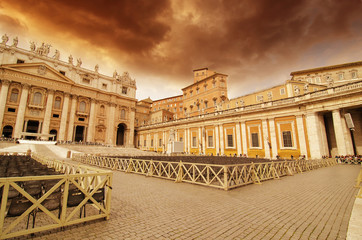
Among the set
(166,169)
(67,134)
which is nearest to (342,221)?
(166,169)

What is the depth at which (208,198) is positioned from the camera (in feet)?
18.9

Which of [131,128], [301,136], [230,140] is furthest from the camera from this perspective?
[131,128]

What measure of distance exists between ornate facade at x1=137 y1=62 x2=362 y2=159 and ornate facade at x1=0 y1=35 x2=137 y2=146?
1502 centimetres

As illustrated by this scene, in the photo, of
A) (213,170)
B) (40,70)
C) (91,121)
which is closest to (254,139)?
(213,170)

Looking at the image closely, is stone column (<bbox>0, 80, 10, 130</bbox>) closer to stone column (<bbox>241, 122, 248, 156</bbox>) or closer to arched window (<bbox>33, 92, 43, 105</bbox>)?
arched window (<bbox>33, 92, 43, 105</bbox>)

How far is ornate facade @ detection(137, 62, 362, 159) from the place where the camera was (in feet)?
54.1

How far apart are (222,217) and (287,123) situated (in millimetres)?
19838

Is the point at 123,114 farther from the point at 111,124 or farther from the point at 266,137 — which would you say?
the point at 266,137

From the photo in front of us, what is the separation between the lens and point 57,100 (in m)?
34.8

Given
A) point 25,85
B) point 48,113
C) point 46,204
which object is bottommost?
point 46,204

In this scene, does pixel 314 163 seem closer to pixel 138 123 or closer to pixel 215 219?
pixel 215 219

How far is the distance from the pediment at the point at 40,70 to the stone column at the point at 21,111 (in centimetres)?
306

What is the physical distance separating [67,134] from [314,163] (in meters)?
41.6

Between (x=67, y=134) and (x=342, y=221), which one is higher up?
(x=67, y=134)
